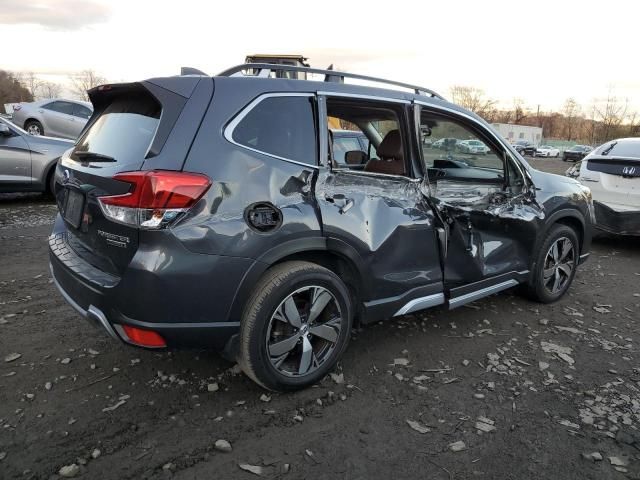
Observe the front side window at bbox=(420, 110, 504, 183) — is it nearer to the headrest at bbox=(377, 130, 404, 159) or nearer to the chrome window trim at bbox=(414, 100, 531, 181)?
Result: the chrome window trim at bbox=(414, 100, 531, 181)

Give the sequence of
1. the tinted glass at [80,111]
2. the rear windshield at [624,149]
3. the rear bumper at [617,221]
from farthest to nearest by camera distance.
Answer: the tinted glass at [80,111], the rear windshield at [624,149], the rear bumper at [617,221]

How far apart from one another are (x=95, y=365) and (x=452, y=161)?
10.1 feet

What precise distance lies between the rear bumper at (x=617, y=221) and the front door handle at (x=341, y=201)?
5.12 meters

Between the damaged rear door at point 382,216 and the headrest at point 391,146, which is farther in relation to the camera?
the headrest at point 391,146

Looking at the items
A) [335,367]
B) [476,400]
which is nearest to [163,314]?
[335,367]

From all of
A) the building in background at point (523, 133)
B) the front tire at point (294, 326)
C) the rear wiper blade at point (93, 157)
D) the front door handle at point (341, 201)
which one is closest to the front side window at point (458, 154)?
the front door handle at point (341, 201)

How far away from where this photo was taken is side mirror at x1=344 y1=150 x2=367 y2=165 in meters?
3.54

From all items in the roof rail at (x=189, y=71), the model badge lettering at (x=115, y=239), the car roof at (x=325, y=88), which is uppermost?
the roof rail at (x=189, y=71)

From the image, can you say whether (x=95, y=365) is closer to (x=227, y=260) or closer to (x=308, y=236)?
(x=227, y=260)

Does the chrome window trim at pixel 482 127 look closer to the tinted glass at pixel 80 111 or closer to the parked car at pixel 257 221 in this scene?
the parked car at pixel 257 221

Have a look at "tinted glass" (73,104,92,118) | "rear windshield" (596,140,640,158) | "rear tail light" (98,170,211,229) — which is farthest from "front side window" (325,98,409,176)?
"tinted glass" (73,104,92,118)

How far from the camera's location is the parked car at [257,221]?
8.00 feet

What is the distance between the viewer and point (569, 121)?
334 ft

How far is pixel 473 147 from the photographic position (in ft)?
13.0
